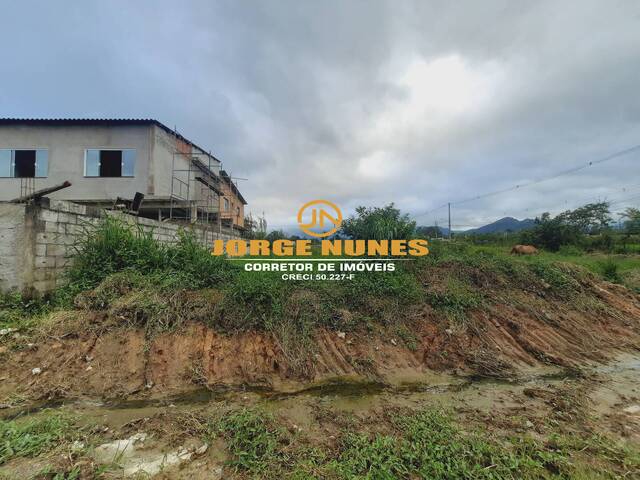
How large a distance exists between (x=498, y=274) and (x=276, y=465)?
5.46 m

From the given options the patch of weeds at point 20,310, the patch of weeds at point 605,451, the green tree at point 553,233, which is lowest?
the patch of weeds at point 605,451

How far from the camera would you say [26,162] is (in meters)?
9.05

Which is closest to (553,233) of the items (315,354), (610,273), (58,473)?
(610,273)

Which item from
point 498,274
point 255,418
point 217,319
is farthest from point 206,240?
point 498,274

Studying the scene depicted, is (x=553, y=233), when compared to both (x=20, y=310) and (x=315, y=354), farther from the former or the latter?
(x=20, y=310)

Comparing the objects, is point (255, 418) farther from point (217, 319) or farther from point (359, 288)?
point (359, 288)

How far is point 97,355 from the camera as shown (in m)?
3.12

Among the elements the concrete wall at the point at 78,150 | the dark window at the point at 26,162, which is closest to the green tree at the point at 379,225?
the concrete wall at the point at 78,150

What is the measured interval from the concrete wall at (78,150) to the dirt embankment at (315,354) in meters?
7.62

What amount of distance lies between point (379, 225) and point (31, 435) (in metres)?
6.16

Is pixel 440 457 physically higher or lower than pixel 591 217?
lower

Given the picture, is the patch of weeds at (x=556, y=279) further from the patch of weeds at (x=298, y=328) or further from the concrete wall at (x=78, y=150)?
the concrete wall at (x=78, y=150)

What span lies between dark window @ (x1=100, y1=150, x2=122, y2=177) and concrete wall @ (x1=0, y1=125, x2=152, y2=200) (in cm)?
20

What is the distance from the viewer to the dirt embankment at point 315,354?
2.93 m
